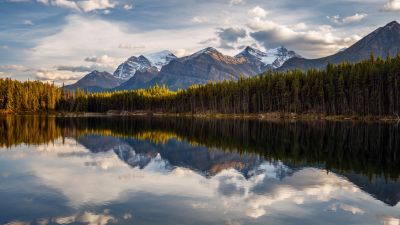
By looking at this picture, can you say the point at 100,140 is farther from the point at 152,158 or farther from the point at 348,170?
the point at 348,170

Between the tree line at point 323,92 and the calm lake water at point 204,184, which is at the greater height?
the tree line at point 323,92

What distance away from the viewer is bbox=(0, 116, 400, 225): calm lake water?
2072cm

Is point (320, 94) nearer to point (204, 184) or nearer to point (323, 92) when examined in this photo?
point (323, 92)

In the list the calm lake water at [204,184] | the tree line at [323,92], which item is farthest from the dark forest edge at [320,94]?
the calm lake water at [204,184]

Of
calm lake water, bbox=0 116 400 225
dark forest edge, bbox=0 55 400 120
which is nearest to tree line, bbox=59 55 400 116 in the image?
dark forest edge, bbox=0 55 400 120

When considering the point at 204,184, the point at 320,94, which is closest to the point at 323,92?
the point at 320,94

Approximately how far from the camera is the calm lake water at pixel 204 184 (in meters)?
20.7

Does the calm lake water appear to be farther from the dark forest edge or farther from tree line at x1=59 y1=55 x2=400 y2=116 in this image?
tree line at x1=59 y1=55 x2=400 y2=116

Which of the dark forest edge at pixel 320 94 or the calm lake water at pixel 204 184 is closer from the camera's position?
the calm lake water at pixel 204 184

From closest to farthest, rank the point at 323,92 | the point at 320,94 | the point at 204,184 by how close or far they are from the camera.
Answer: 1. the point at 204,184
2. the point at 323,92
3. the point at 320,94

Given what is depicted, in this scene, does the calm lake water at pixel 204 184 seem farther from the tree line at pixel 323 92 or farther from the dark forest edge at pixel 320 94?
the tree line at pixel 323 92

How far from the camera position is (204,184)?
29781 millimetres

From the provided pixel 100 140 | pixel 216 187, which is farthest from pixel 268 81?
pixel 216 187

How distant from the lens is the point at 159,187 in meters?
28.5
